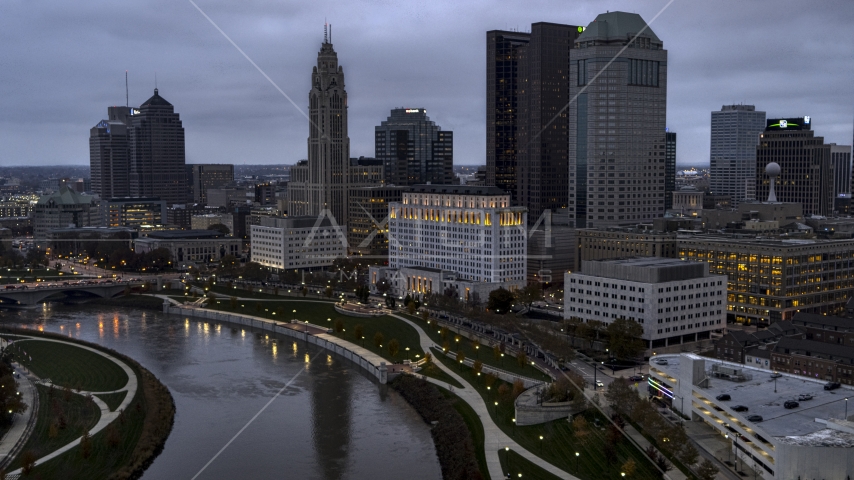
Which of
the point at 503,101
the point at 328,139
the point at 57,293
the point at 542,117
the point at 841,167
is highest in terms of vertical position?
the point at 503,101

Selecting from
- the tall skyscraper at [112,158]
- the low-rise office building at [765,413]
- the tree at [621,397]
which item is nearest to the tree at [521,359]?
the low-rise office building at [765,413]

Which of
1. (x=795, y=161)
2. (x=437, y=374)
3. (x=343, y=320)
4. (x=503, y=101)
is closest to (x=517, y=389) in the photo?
(x=437, y=374)

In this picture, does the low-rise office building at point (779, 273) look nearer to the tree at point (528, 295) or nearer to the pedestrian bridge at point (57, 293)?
the tree at point (528, 295)

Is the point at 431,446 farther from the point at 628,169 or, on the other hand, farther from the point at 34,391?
the point at 628,169

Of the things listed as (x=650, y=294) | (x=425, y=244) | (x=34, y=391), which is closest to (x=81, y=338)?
(x=34, y=391)

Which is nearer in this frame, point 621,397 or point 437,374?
point 621,397

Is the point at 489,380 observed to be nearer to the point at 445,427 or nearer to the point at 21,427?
the point at 445,427

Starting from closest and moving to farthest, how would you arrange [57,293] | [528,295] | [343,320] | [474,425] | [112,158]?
1. [474,425]
2. [343,320]
3. [528,295]
4. [57,293]
5. [112,158]
